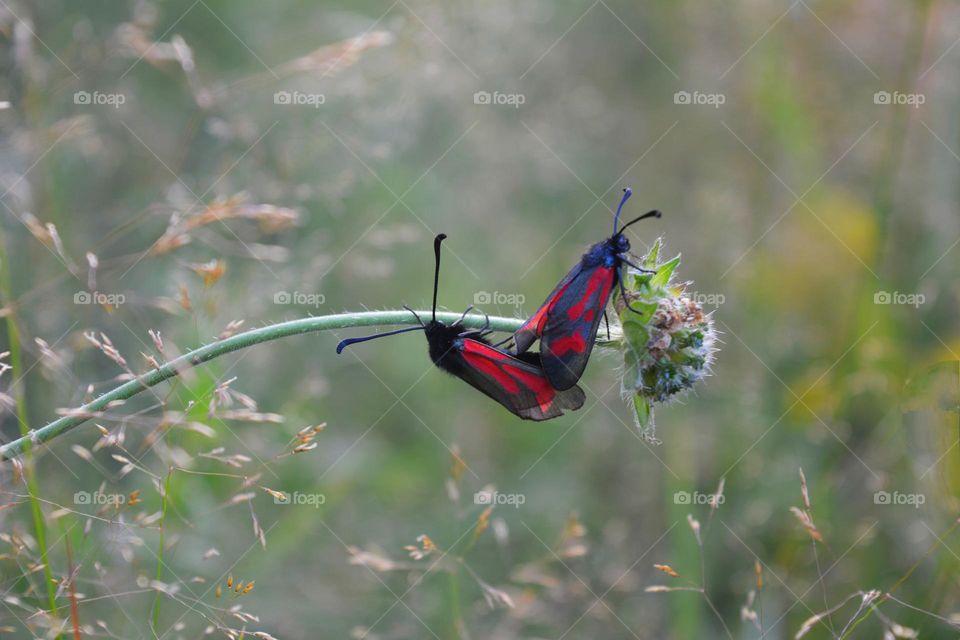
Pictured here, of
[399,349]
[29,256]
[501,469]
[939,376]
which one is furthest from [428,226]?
[939,376]

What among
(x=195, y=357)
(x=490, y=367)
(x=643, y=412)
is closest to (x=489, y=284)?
(x=490, y=367)

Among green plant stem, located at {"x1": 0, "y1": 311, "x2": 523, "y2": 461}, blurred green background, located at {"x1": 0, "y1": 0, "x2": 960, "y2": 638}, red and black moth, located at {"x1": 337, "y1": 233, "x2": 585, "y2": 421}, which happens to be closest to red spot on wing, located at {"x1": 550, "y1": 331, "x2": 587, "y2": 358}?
red and black moth, located at {"x1": 337, "y1": 233, "x2": 585, "y2": 421}

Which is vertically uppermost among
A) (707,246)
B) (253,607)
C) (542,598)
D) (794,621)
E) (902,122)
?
(902,122)

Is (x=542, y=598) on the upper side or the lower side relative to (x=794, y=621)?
lower

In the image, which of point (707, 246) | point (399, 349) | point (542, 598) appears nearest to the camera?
point (542, 598)

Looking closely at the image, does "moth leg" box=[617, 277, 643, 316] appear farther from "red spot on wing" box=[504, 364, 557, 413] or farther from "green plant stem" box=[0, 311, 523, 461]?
"green plant stem" box=[0, 311, 523, 461]

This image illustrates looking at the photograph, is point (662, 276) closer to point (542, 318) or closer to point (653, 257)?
point (653, 257)

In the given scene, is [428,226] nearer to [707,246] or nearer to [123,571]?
[707,246]
